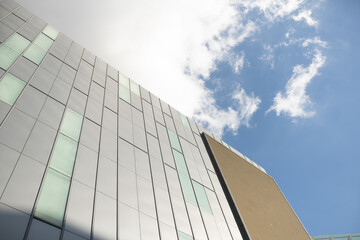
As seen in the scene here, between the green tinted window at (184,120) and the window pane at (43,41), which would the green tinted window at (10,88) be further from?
the green tinted window at (184,120)

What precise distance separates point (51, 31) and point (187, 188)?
1433cm

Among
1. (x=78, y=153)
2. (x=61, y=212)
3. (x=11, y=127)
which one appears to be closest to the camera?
(x=61, y=212)

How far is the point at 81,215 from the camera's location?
8.50 meters

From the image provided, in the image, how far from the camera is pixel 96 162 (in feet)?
36.4

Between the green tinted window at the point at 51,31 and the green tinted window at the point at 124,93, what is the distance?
5642 millimetres

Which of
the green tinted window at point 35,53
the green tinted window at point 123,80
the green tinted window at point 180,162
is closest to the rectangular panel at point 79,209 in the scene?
the green tinted window at point 180,162

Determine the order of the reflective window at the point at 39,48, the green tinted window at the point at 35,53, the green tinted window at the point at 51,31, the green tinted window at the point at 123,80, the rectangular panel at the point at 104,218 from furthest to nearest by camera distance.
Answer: the green tinted window at the point at 123,80, the green tinted window at the point at 51,31, the reflective window at the point at 39,48, the green tinted window at the point at 35,53, the rectangular panel at the point at 104,218

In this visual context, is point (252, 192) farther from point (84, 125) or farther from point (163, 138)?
point (84, 125)

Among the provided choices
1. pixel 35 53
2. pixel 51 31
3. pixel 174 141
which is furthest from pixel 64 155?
pixel 51 31

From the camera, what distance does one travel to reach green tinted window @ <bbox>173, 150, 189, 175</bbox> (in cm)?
1659

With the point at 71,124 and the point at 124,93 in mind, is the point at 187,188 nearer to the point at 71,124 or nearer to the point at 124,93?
the point at 71,124

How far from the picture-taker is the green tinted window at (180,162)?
16.6 meters

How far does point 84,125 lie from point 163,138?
6738mm

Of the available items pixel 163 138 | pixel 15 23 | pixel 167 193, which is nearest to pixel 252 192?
pixel 163 138
